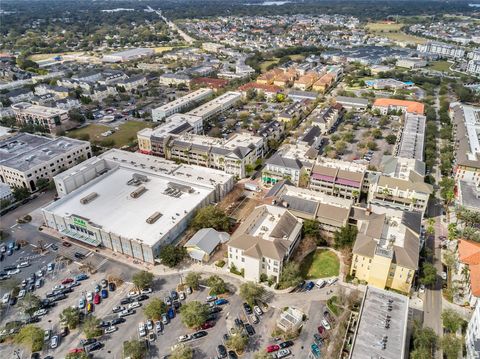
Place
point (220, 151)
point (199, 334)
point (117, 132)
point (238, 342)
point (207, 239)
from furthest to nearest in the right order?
point (117, 132), point (220, 151), point (207, 239), point (199, 334), point (238, 342)

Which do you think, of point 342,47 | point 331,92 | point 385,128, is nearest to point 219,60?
point 331,92

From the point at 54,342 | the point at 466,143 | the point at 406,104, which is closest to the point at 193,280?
the point at 54,342

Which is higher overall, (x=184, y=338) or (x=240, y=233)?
(x=240, y=233)

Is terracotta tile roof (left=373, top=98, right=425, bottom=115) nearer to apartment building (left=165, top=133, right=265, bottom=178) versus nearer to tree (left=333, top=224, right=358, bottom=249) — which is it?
apartment building (left=165, top=133, right=265, bottom=178)

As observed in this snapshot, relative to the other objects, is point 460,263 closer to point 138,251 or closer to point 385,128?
point 138,251

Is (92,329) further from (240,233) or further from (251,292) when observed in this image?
(240,233)

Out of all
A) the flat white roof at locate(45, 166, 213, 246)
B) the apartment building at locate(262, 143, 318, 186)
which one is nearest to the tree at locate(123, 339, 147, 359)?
the flat white roof at locate(45, 166, 213, 246)

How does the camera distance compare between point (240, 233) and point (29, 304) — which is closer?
point (29, 304)

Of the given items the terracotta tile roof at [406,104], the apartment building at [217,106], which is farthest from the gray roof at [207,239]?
the terracotta tile roof at [406,104]
